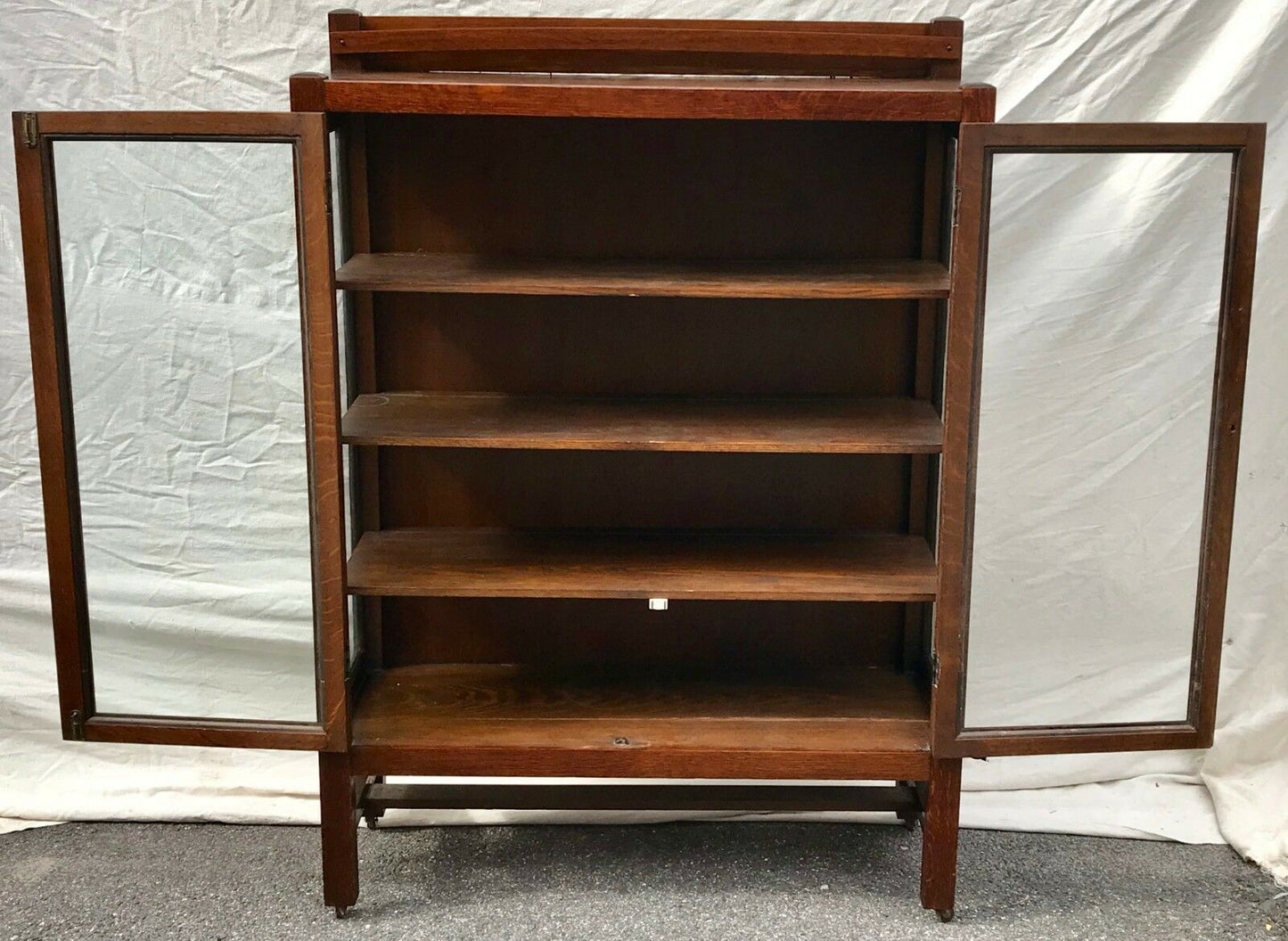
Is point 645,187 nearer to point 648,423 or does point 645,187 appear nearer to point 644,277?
point 644,277

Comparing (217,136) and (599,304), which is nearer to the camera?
(217,136)

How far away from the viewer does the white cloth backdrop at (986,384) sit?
206 cm

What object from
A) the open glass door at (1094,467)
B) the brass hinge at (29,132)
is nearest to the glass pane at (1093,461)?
the open glass door at (1094,467)

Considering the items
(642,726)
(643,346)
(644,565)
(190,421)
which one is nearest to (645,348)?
(643,346)

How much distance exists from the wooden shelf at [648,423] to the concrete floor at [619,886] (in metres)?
0.70

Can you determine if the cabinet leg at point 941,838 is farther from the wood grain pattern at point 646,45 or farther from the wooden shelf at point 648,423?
the wood grain pattern at point 646,45

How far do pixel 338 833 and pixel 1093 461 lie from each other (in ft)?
3.93

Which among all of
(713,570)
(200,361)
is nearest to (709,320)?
(713,570)

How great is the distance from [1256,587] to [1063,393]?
73cm

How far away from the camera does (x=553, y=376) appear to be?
2.29 metres

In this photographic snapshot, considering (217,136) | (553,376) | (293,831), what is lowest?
(293,831)

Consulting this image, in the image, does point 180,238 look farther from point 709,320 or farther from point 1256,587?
point 1256,587

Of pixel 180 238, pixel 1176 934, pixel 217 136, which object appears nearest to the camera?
pixel 217 136

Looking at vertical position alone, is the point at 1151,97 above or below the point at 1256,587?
above
